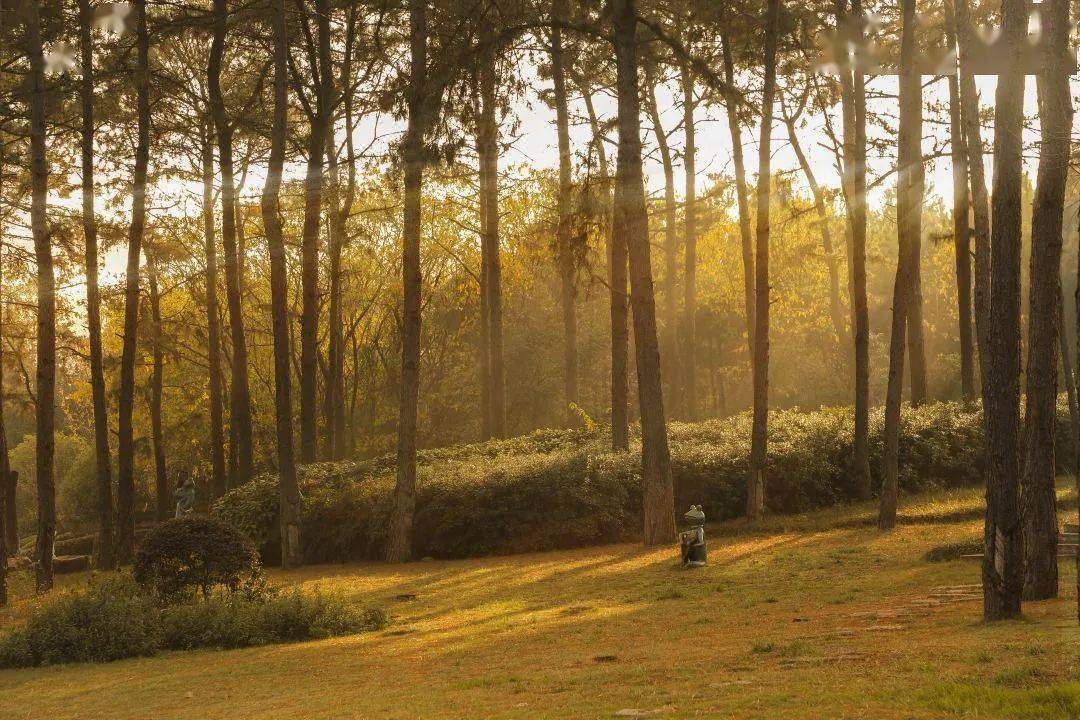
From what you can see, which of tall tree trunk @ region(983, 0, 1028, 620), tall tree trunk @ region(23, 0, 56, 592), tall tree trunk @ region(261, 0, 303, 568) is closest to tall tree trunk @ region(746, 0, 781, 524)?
tall tree trunk @ region(261, 0, 303, 568)

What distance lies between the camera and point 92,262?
85.2 ft

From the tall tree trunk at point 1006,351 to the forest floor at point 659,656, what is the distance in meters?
0.47

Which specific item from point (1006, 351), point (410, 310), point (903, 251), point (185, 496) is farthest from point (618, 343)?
point (1006, 351)

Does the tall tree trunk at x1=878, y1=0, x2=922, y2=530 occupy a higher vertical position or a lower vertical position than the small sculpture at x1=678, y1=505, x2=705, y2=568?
higher

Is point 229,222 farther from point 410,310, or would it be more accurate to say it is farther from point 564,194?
point 564,194

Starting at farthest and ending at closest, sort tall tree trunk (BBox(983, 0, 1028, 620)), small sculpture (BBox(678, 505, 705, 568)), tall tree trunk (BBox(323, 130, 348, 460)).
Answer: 1. tall tree trunk (BBox(323, 130, 348, 460))
2. small sculpture (BBox(678, 505, 705, 568))
3. tall tree trunk (BBox(983, 0, 1028, 620))

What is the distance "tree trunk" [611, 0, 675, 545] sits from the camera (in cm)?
1973

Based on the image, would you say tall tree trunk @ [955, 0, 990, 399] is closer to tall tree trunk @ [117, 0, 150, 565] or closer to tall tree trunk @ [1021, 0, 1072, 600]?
tall tree trunk @ [1021, 0, 1072, 600]

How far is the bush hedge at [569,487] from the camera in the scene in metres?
22.6

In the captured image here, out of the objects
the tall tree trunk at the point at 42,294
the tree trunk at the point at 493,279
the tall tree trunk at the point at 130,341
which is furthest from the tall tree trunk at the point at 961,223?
the tall tree trunk at the point at 42,294

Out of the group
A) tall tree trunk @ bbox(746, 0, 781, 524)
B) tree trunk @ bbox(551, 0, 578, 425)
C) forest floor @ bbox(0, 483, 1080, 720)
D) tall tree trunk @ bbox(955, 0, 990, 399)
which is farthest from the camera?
tall tree trunk @ bbox(746, 0, 781, 524)

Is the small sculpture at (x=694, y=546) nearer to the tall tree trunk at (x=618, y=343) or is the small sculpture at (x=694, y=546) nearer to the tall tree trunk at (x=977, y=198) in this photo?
the tall tree trunk at (x=977, y=198)

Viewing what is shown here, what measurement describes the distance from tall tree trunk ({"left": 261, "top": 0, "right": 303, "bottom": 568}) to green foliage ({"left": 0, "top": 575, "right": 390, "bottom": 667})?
28.0ft

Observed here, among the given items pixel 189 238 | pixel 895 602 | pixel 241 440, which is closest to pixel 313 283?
pixel 241 440
